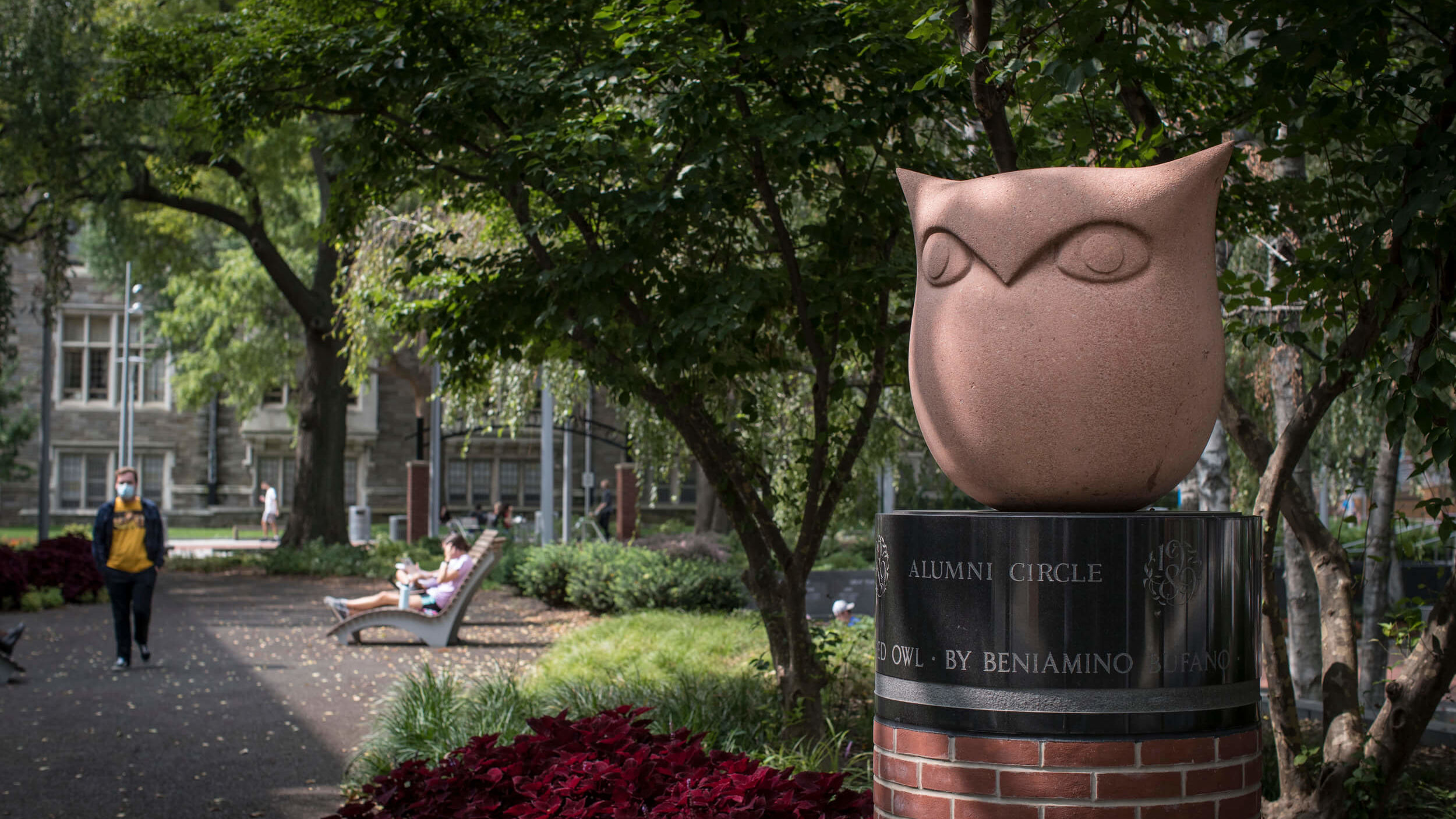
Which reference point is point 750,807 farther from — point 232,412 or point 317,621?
point 232,412

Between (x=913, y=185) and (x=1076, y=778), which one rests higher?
(x=913, y=185)

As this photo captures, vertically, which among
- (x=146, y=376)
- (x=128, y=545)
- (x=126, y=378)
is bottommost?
(x=128, y=545)

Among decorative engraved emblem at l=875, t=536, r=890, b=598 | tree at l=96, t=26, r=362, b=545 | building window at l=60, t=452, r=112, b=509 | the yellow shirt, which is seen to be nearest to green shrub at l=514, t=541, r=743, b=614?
tree at l=96, t=26, r=362, b=545

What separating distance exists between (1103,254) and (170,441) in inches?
1756

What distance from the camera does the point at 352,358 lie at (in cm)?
1781

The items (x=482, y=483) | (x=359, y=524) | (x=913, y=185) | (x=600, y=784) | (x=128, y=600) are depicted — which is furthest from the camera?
(x=482, y=483)

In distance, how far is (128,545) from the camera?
1107 cm

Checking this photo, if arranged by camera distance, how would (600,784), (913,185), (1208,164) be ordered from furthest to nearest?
(600,784) → (913,185) → (1208,164)

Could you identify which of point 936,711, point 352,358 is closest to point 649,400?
point 936,711

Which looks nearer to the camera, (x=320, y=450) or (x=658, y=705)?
(x=658, y=705)

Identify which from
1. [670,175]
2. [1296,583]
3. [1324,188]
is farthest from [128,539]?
[1324,188]

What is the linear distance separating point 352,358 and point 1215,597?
15.8 meters

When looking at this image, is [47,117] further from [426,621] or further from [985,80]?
[985,80]

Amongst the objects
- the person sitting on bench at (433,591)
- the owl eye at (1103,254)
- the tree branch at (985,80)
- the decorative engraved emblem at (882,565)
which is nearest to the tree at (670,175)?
the tree branch at (985,80)
